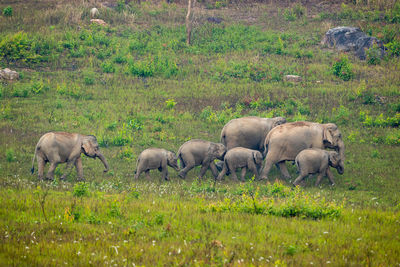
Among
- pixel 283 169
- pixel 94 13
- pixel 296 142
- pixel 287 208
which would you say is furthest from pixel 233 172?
pixel 94 13

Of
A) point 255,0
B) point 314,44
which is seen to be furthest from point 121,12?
point 314,44

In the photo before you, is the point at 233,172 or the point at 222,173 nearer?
the point at 233,172

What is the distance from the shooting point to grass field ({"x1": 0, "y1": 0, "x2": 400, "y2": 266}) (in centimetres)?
900

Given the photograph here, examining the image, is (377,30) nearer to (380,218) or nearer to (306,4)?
(306,4)

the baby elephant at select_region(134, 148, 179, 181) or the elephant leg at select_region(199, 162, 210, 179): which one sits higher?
the baby elephant at select_region(134, 148, 179, 181)

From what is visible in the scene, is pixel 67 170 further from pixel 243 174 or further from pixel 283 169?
pixel 283 169

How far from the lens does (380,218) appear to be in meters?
11.1

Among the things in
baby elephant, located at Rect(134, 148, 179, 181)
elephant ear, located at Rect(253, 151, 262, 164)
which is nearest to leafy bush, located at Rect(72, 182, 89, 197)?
baby elephant, located at Rect(134, 148, 179, 181)

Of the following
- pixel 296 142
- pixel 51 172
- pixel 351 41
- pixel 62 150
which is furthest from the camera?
pixel 351 41

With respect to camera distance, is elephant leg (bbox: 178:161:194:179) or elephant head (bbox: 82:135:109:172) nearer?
elephant head (bbox: 82:135:109:172)

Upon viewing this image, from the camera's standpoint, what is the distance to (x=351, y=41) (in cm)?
3447

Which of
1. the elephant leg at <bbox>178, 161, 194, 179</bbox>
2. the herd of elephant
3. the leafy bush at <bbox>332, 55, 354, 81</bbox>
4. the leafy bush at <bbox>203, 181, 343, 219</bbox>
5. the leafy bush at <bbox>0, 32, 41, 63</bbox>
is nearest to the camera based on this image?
the leafy bush at <bbox>203, 181, 343, 219</bbox>

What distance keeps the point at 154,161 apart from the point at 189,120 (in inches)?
270

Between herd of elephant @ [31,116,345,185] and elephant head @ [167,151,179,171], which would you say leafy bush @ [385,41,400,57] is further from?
elephant head @ [167,151,179,171]
